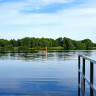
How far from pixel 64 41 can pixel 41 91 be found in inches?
6541

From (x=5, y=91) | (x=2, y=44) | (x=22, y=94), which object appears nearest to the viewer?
(x=22, y=94)

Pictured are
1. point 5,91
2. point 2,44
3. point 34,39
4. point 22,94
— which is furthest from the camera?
point 34,39

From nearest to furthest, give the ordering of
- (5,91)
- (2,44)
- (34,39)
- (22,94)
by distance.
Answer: (22,94)
(5,91)
(2,44)
(34,39)

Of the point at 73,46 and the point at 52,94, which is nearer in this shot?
the point at 52,94

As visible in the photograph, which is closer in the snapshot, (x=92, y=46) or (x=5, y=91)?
(x=5, y=91)

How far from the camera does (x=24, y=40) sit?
6855 inches

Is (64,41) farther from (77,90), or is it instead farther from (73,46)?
(77,90)

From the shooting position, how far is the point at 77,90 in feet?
32.1

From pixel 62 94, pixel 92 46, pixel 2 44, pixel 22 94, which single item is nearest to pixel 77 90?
pixel 62 94

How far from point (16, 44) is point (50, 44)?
2906cm

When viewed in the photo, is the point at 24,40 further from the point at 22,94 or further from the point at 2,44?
the point at 22,94

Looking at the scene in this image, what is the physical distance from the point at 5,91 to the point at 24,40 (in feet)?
544

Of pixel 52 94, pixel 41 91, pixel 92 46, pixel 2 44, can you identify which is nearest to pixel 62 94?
pixel 52 94

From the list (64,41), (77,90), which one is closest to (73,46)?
(64,41)
